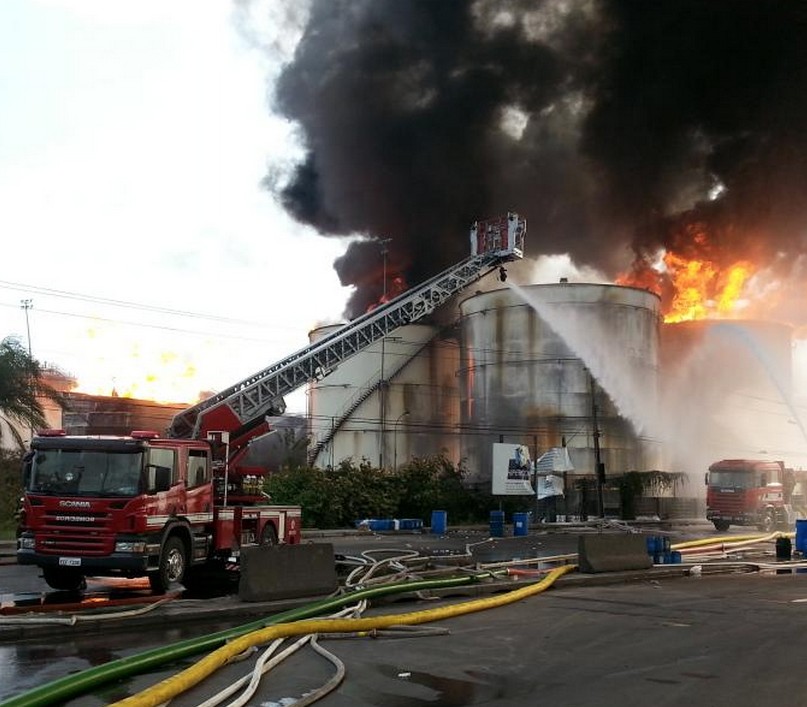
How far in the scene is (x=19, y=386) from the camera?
3070cm

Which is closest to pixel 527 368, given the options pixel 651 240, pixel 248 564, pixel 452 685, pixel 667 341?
pixel 651 240

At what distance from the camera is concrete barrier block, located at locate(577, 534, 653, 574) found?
16.9 m

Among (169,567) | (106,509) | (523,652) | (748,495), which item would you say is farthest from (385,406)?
(523,652)

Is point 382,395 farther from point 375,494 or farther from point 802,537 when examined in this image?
point 802,537

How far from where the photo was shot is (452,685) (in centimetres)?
770

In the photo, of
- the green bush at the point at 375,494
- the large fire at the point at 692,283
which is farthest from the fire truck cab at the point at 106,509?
the large fire at the point at 692,283

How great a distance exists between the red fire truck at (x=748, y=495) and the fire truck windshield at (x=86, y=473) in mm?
31186

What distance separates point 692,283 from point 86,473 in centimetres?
5152

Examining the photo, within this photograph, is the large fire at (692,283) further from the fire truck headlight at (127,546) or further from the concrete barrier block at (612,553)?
the fire truck headlight at (127,546)

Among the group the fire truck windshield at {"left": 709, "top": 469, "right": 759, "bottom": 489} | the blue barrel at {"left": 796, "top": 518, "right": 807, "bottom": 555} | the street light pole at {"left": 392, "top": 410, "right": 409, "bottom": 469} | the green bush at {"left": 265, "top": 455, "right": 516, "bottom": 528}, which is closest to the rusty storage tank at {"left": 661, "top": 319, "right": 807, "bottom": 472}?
the street light pole at {"left": 392, "top": 410, "right": 409, "bottom": 469}

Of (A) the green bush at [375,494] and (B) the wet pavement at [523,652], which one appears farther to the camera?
(A) the green bush at [375,494]

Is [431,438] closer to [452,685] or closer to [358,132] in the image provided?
[358,132]

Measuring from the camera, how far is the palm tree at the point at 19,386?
30516mm

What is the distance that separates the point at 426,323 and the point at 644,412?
52.0 ft
